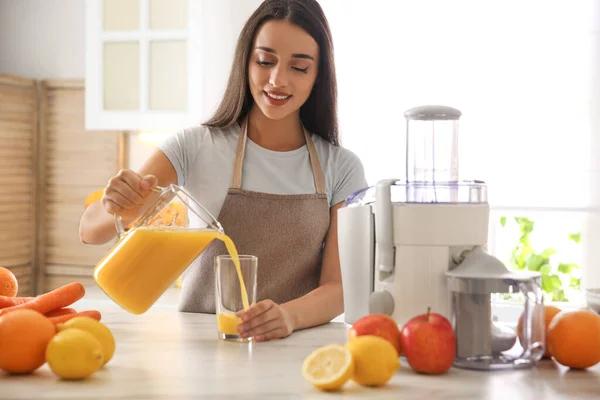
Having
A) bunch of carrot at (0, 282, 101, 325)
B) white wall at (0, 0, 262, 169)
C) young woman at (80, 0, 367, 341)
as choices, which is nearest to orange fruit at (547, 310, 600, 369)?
young woman at (80, 0, 367, 341)

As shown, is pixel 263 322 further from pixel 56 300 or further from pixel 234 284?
pixel 56 300

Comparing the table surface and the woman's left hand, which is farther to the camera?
the woman's left hand

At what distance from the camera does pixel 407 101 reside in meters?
3.64

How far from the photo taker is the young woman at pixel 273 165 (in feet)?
6.13

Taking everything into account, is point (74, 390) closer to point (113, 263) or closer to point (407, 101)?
point (113, 263)

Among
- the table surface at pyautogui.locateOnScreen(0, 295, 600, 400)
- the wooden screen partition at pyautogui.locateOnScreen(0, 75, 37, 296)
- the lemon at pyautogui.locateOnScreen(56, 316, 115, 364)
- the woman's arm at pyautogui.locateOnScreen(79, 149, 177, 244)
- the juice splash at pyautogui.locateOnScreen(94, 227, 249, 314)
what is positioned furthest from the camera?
the wooden screen partition at pyautogui.locateOnScreen(0, 75, 37, 296)

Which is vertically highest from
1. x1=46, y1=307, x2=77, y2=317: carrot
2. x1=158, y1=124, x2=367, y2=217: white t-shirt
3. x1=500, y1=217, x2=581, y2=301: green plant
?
x1=158, y1=124, x2=367, y2=217: white t-shirt

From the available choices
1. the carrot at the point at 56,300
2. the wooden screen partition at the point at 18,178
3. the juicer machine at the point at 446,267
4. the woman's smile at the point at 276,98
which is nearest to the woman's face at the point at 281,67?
the woman's smile at the point at 276,98

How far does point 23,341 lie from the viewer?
118 cm

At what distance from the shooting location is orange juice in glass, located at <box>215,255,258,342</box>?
1417 millimetres

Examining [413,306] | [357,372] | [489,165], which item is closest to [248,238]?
[413,306]

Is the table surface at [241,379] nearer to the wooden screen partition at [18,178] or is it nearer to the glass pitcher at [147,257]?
the glass pitcher at [147,257]

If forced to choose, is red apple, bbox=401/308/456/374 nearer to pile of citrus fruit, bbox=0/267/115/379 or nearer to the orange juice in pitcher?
the orange juice in pitcher

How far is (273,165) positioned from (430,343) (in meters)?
0.89
